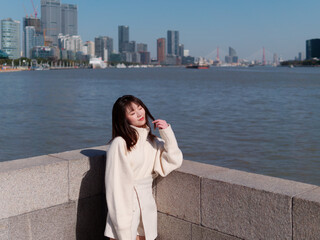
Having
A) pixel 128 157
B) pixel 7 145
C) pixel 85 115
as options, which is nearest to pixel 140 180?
pixel 128 157

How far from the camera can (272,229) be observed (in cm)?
291

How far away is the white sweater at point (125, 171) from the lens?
10.1 feet

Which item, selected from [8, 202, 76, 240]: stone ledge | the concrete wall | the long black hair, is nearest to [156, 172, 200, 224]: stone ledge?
the concrete wall

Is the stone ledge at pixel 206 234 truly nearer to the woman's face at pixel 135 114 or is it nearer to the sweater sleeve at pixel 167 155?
the sweater sleeve at pixel 167 155

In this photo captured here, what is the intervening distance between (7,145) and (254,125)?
10079 millimetres

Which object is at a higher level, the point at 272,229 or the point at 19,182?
the point at 19,182

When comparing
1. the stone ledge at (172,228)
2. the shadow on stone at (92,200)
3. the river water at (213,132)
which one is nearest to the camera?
the stone ledge at (172,228)

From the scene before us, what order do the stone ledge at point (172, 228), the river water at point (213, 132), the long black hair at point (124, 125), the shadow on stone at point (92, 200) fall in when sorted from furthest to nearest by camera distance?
the river water at point (213, 132), the shadow on stone at point (92, 200), the stone ledge at point (172, 228), the long black hair at point (124, 125)

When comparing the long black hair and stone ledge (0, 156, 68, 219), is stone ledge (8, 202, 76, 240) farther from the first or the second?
the long black hair

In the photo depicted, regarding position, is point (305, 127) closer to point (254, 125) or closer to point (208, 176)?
point (254, 125)

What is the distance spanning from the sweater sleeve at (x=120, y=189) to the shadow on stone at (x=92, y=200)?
53 centimetres

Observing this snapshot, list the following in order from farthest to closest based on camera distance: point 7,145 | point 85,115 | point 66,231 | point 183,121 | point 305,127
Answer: point 85,115, point 183,121, point 305,127, point 7,145, point 66,231

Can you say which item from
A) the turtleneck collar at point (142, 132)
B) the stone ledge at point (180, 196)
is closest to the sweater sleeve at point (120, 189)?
the turtleneck collar at point (142, 132)

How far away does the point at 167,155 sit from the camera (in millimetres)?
3264
